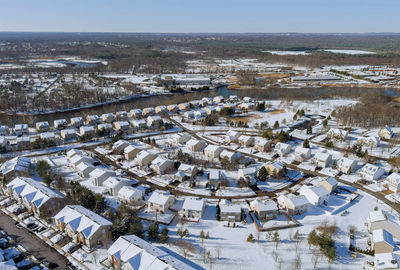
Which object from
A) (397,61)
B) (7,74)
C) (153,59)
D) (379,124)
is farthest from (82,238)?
(397,61)

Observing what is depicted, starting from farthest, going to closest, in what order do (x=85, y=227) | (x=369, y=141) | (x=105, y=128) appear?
(x=105, y=128), (x=369, y=141), (x=85, y=227)

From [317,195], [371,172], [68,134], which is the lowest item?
[317,195]

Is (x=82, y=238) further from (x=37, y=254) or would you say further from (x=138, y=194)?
(x=138, y=194)

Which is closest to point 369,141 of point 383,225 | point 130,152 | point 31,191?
point 383,225

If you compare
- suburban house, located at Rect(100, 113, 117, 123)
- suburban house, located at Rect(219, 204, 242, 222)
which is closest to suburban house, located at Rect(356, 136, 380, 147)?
suburban house, located at Rect(219, 204, 242, 222)

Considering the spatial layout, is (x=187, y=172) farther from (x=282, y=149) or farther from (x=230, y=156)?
(x=282, y=149)

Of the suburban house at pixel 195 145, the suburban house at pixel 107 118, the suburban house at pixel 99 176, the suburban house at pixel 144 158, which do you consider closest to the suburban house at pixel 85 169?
the suburban house at pixel 99 176

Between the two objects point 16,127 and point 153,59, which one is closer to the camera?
point 16,127
